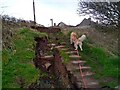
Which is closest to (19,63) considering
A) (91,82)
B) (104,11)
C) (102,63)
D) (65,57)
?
(65,57)

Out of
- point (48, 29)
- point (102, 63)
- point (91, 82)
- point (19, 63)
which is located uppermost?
point (48, 29)

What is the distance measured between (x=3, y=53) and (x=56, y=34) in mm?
3150

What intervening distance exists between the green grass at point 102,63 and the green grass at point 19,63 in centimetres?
144

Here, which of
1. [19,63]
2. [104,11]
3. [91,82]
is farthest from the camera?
[104,11]

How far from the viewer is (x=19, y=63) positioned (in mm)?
7066

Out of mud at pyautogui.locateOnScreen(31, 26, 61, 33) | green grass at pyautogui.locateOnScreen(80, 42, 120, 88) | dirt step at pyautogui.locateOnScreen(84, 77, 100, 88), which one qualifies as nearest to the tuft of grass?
green grass at pyautogui.locateOnScreen(80, 42, 120, 88)

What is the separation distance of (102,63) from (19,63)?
219cm

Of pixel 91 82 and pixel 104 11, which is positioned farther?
pixel 104 11

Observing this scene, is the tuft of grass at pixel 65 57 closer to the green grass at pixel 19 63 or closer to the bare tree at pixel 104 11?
the green grass at pixel 19 63

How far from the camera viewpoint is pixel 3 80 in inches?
246

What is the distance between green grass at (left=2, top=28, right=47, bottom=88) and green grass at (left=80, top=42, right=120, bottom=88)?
56.8 inches

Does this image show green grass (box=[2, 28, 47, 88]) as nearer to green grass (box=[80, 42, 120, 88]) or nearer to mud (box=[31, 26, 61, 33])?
mud (box=[31, 26, 61, 33])

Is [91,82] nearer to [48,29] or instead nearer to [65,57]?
[65,57]

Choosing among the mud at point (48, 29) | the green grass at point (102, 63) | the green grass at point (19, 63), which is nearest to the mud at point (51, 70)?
the green grass at point (19, 63)
